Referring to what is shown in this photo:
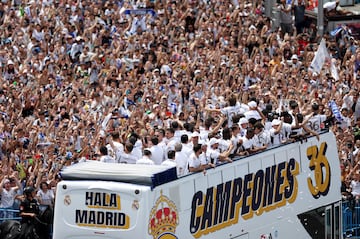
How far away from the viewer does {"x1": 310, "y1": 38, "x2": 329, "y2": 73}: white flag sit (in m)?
38.2

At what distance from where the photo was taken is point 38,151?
3131 centimetres

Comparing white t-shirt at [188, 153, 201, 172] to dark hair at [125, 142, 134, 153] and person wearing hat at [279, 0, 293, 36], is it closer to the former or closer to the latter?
dark hair at [125, 142, 134, 153]

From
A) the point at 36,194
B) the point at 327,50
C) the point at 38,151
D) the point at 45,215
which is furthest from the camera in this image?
the point at 327,50

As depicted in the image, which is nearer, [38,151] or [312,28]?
[38,151]

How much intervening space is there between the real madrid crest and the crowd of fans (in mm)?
1539

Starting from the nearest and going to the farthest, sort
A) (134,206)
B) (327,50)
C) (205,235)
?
(134,206) → (205,235) → (327,50)

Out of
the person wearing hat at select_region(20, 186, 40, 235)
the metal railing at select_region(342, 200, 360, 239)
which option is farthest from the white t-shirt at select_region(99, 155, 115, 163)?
the metal railing at select_region(342, 200, 360, 239)

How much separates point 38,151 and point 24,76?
19.0 feet

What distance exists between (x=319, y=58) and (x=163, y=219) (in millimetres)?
16495

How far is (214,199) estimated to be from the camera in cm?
2419

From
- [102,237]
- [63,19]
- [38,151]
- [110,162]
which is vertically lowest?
[102,237]

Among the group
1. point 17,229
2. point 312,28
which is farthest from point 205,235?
Result: point 312,28

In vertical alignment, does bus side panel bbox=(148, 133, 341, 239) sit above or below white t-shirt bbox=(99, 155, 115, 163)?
below

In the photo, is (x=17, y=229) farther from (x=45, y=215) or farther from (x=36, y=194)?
(x=36, y=194)
